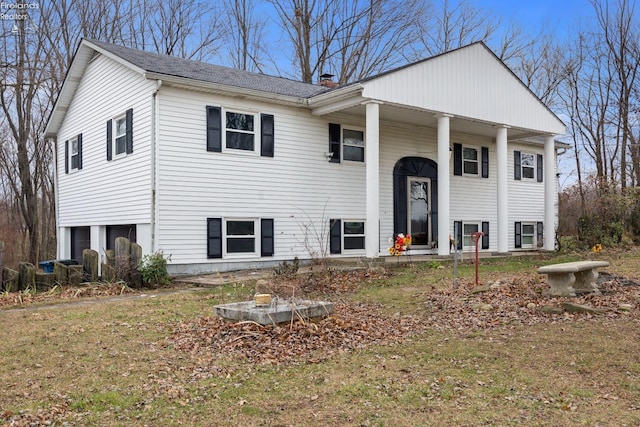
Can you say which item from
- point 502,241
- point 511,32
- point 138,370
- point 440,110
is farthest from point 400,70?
point 511,32

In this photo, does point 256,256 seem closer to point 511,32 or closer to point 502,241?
point 502,241

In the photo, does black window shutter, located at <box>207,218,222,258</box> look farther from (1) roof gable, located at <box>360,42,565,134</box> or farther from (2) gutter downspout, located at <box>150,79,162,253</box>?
(1) roof gable, located at <box>360,42,565,134</box>

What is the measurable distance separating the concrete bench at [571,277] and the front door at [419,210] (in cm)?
841

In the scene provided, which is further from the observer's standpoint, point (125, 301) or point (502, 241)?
point (502, 241)

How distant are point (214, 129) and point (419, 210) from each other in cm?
726

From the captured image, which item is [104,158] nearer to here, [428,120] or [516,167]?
[428,120]

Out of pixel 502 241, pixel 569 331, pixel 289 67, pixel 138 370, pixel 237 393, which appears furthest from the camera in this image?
pixel 289 67

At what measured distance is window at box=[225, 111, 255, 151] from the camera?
1315 cm

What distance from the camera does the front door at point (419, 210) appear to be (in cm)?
1664

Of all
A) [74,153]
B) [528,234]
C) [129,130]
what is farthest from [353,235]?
[74,153]

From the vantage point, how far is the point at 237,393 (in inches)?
172

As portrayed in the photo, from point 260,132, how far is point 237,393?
986 cm

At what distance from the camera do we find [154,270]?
1143 cm

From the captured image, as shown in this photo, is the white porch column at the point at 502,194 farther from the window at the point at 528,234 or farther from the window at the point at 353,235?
the window at the point at 528,234
